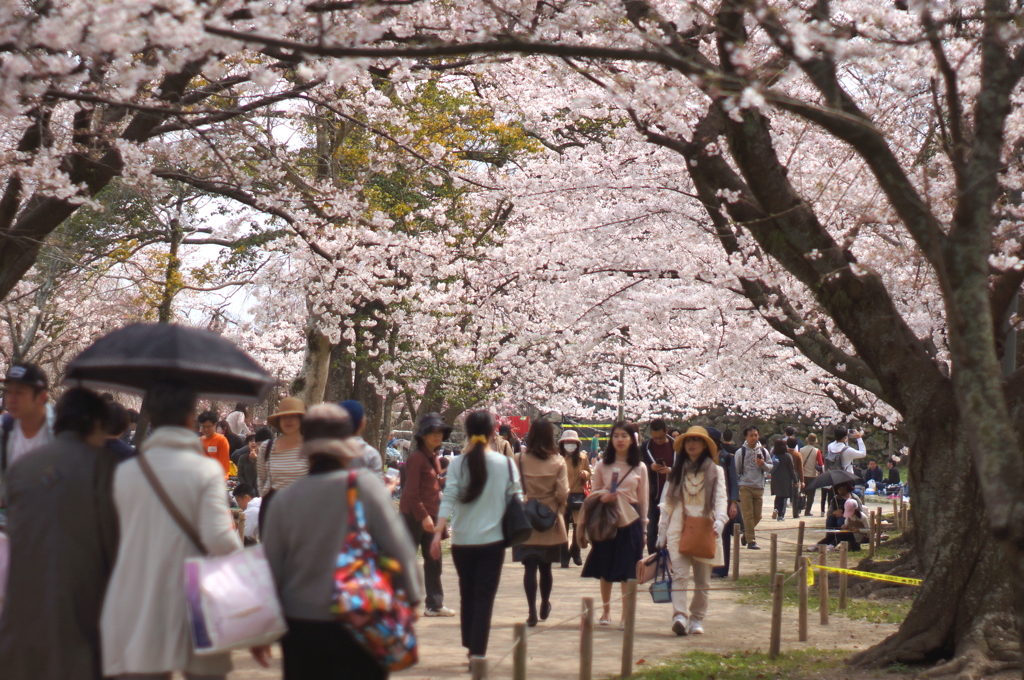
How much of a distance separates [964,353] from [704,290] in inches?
409

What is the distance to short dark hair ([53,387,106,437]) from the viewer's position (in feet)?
12.2

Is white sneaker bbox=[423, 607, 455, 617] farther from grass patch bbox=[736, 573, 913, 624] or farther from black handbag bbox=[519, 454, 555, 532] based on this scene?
grass patch bbox=[736, 573, 913, 624]

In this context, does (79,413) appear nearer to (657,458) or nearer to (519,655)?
(519,655)

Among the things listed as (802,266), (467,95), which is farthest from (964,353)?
(467,95)

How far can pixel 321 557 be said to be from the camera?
3514mm

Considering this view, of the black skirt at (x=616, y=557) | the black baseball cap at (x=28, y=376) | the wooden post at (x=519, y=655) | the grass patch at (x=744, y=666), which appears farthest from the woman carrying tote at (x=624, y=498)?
the black baseball cap at (x=28, y=376)

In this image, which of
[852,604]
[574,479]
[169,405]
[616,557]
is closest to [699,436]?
[616,557]

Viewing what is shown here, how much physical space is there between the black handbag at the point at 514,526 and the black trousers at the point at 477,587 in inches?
3.0

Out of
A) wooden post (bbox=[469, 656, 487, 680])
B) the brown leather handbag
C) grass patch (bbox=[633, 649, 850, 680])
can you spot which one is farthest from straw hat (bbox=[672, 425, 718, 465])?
wooden post (bbox=[469, 656, 487, 680])

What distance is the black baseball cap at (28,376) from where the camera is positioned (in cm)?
443

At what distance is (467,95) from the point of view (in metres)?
19.3

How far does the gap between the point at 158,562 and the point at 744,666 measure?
4.77 m

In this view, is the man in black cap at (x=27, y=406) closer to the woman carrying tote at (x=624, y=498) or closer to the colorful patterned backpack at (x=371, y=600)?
the colorful patterned backpack at (x=371, y=600)

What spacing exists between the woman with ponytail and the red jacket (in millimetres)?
1272
